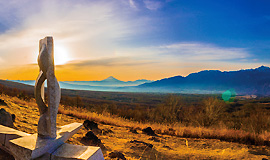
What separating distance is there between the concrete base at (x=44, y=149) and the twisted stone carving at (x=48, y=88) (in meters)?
0.26

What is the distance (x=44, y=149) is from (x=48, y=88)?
1330 mm

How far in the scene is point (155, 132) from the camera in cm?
963

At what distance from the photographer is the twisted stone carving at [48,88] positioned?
4242 millimetres

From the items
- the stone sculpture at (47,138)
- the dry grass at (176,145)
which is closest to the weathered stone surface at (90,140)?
the dry grass at (176,145)

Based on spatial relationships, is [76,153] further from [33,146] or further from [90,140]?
[90,140]

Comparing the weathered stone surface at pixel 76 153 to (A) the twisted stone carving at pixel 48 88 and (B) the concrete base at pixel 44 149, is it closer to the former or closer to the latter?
(B) the concrete base at pixel 44 149

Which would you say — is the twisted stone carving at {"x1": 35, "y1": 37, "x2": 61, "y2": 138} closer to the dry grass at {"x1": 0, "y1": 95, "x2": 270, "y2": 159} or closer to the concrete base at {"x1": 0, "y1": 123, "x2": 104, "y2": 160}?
the concrete base at {"x1": 0, "y1": 123, "x2": 104, "y2": 160}

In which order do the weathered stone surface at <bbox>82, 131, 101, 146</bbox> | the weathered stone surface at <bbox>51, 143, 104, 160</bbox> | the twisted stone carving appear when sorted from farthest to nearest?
1. the weathered stone surface at <bbox>82, 131, 101, 146</bbox>
2. the twisted stone carving
3. the weathered stone surface at <bbox>51, 143, 104, 160</bbox>

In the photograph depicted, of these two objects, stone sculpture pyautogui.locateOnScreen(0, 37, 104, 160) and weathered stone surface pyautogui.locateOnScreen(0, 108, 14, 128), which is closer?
stone sculpture pyautogui.locateOnScreen(0, 37, 104, 160)

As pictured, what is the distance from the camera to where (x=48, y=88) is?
427 cm

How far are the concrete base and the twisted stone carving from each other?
26 centimetres

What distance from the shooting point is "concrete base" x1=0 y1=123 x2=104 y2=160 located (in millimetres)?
3797

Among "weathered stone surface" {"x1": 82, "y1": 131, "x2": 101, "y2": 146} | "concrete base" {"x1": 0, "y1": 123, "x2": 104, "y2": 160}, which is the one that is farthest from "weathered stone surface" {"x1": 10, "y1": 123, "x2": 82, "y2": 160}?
"weathered stone surface" {"x1": 82, "y1": 131, "x2": 101, "y2": 146}

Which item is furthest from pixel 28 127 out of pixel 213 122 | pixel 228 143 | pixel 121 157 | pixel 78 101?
pixel 78 101
